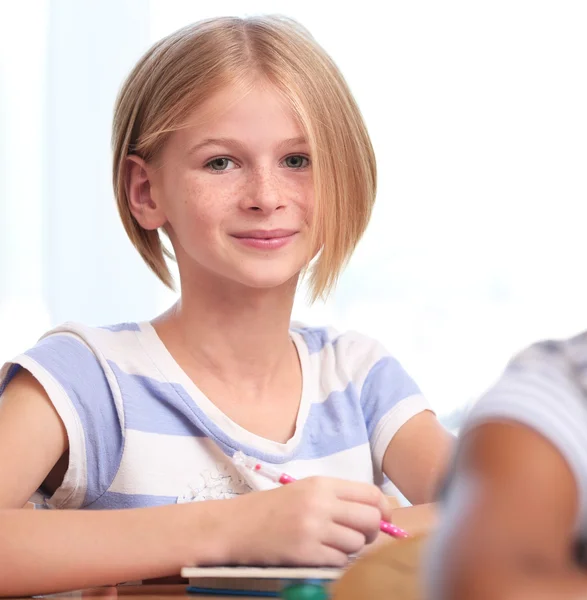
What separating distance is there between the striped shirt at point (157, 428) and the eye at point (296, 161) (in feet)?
0.68

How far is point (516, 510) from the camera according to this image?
0.16 metres

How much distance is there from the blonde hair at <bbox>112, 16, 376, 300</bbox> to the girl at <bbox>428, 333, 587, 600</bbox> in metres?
0.70

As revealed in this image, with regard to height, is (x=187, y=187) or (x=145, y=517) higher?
(x=187, y=187)

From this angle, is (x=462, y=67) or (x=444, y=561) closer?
(x=444, y=561)

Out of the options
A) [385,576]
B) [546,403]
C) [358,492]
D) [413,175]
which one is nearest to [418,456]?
[358,492]

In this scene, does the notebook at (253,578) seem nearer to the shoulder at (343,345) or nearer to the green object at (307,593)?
the green object at (307,593)

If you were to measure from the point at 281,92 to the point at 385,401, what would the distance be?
324 mm

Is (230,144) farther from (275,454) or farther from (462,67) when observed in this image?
(462,67)

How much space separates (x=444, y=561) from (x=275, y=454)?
2.31ft

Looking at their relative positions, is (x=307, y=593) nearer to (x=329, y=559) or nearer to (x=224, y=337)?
(x=329, y=559)

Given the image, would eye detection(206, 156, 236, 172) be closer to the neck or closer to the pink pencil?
the neck

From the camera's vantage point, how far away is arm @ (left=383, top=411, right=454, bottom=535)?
0.89m

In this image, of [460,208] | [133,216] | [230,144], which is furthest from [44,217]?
[230,144]

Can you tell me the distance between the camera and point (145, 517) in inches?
25.0
